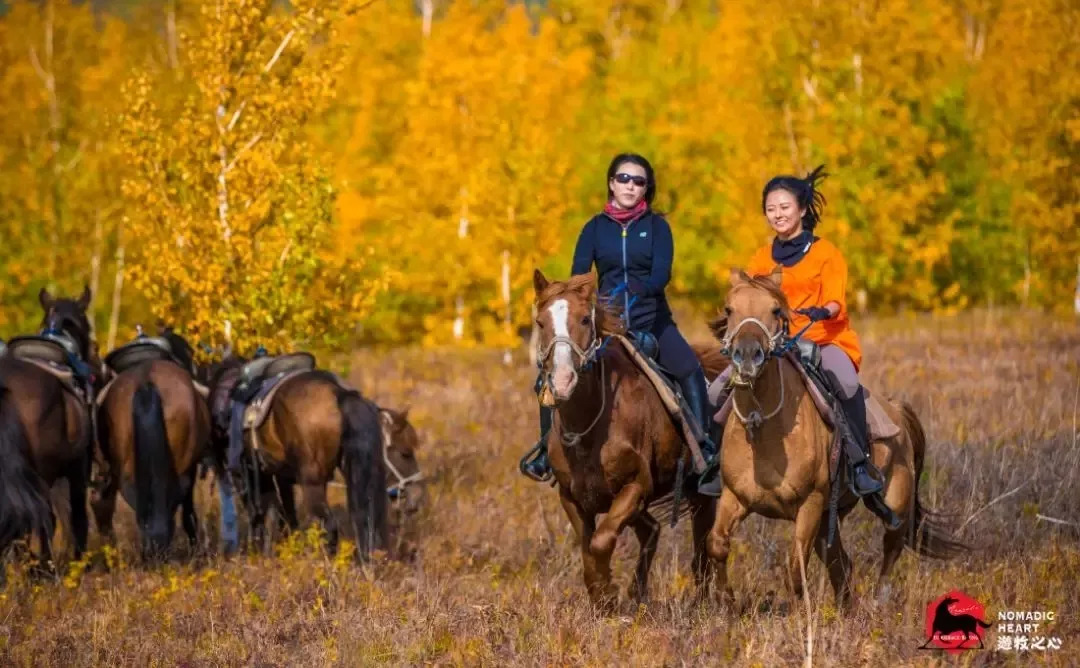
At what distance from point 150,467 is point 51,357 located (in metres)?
1.37

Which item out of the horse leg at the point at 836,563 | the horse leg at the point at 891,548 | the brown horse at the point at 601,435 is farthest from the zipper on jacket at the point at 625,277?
the horse leg at the point at 891,548

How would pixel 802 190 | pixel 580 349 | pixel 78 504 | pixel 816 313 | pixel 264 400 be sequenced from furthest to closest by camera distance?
pixel 78 504, pixel 264 400, pixel 802 190, pixel 816 313, pixel 580 349

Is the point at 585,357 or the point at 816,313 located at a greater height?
the point at 816,313

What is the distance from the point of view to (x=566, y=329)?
7480mm

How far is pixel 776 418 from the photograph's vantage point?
25.1ft

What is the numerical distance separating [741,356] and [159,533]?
6.11 meters

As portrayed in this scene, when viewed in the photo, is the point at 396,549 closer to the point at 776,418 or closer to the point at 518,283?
the point at 776,418

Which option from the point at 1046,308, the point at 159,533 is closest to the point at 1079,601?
the point at 159,533

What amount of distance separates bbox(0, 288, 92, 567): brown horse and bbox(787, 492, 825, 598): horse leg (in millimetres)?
5808

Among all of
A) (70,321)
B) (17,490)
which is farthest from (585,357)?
(70,321)

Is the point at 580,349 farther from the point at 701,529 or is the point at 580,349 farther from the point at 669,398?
the point at 701,529

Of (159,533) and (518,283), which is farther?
(518,283)

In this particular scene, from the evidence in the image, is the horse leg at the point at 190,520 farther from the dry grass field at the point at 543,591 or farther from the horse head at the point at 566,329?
the horse head at the point at 566,329

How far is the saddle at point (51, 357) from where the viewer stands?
449 inches
